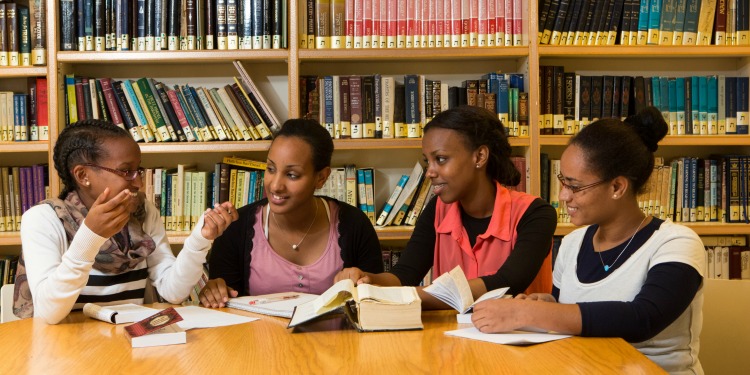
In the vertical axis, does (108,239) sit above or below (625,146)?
below

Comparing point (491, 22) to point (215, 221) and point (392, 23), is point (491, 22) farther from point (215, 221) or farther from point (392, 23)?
point (215, 221)

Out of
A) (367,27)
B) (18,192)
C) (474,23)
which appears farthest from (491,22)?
(18,192)

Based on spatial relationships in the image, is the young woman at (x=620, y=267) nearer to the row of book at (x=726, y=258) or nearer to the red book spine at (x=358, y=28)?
the red book spine at (x=358, y=28)

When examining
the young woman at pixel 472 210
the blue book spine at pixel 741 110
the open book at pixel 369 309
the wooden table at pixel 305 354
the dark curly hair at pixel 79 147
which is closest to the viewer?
the wooden table at pixel 305 354

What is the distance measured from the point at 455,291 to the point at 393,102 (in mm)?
1693

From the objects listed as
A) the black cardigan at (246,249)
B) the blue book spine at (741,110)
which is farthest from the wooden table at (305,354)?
the blue book spine at (741,110)

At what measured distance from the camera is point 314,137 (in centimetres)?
245

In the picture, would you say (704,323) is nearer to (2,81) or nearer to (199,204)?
(199,204)

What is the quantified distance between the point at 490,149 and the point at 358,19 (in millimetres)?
1202

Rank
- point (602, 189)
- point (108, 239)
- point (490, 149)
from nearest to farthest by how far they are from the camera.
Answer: point (602, 189)
point (108, 239)
point (490, 149)

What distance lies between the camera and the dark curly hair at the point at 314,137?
2.43 metres

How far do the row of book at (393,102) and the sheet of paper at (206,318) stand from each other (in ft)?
4.99

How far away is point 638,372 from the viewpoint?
55.5 inches

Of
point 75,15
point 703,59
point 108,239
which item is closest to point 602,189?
point 108,239
